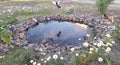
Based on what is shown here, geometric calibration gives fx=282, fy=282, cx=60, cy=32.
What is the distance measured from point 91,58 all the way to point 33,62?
1744 mm

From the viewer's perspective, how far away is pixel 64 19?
1286 cm

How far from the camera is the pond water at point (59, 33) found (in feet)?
34.2

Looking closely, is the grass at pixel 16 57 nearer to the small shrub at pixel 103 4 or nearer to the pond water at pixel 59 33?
the pond water at pixel 59 33

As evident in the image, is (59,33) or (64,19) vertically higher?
(59,33)

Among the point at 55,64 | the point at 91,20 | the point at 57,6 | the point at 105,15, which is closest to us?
the point at 55,64

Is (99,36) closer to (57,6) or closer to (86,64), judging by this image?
(86,64)

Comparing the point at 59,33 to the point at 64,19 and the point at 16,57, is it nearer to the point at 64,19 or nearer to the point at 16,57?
the point at 64,19

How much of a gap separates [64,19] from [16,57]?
4267 millimetres

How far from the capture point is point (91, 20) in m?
12.3

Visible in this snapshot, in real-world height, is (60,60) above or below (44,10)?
above

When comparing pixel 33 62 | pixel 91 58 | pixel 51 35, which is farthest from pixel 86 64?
pixel 51 35

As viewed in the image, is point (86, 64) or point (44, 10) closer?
point (86, 64)

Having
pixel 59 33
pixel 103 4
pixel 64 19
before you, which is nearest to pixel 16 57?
pixel 59 33

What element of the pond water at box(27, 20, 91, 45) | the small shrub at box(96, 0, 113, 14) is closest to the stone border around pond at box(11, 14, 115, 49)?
the pond water at box(27, 20, 91, 45)
